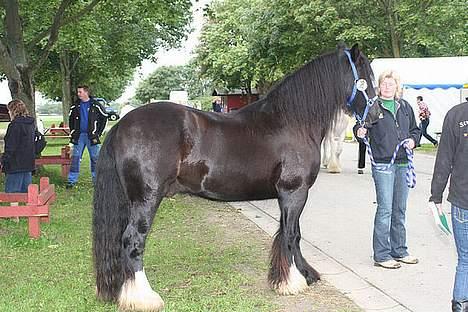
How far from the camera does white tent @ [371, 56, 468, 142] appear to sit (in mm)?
21984

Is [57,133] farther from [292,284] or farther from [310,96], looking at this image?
[292,284]

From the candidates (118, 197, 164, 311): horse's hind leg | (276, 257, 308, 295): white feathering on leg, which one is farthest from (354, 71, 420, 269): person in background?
(118, 197, 164, 311): horse's hind leg

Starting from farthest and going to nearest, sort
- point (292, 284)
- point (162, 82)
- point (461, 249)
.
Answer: point (162, 82), point (292, 284), point (461, 249)

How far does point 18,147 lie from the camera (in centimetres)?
879

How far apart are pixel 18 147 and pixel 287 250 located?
5120 millimetres

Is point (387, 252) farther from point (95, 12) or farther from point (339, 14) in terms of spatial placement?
point (339, 14)

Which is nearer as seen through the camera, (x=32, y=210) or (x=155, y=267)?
(x=155, y=267)

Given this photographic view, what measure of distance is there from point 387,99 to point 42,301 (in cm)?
391

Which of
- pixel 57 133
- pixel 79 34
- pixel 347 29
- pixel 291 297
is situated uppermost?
pixel 347 29

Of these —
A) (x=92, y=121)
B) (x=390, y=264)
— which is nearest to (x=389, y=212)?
(x=390, y=264)

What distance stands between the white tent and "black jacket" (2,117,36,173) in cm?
1566

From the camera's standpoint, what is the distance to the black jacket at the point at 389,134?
20.0ft

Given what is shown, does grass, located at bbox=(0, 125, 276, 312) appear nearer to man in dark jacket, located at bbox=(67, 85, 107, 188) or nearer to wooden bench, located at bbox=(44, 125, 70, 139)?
man in dark jacket, located at bbox=(67, 85, 107, 188)

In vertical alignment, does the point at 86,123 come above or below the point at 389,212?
above
